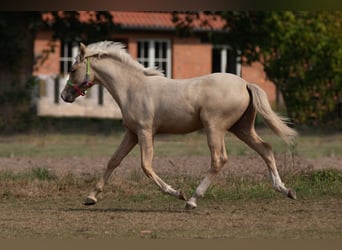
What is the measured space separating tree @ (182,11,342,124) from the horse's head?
13.6m

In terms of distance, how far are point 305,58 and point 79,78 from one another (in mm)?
14376

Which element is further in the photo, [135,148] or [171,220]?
[135,148]

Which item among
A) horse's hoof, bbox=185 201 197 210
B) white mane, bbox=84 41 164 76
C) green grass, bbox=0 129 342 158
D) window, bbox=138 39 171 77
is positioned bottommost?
window, bbox=138 39 171 77

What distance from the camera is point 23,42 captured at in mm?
25344

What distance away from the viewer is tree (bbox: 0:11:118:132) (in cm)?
2480

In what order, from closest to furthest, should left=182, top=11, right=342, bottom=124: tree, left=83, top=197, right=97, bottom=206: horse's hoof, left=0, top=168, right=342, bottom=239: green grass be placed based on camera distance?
1. left=0, top=168, right=342, bottom=239: green grass
2. left=83, top=197, right=97, bottom=206: horse's hoof
3. left=182, top=11, right=342, bottom=124: tree

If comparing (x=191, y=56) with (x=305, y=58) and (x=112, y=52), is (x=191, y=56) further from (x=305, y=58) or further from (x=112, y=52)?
(x=112, y=52)

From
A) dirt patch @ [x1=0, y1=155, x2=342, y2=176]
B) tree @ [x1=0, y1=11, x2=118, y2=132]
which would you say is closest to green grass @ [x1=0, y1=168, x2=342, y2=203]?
dirt patch @ [x1=0, y1=155, x2=342, y2=176]

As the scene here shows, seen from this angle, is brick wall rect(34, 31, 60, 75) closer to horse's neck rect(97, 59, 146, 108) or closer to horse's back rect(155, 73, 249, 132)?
horse's neck rect(97, 59, 146, 108)

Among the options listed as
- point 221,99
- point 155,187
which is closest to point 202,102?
point 221,99

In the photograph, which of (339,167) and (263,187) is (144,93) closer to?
(263,187)

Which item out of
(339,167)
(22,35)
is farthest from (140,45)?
(339,167)

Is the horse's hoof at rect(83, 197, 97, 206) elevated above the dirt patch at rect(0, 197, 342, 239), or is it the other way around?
the dirt patch at rect(0, 197, 342, 239)

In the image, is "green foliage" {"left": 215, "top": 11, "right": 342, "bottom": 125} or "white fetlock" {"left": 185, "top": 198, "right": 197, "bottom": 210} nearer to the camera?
"white fetlock" {"left": 185, "top": 198, "right": 197, "bottom": 210}
